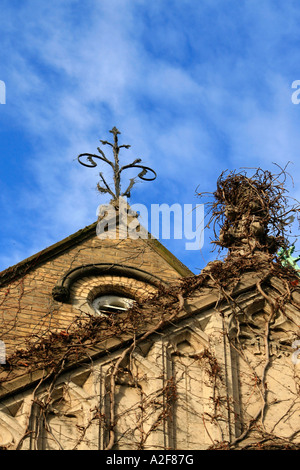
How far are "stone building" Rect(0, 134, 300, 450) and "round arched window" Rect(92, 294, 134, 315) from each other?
4.47m

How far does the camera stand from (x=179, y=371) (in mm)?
11484

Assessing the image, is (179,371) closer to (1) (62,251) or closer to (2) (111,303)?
(2) (111,303)

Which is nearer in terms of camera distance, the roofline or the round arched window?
the roofline

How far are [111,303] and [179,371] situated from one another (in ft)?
21.2

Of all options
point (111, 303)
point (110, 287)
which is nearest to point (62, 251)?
point (110, 287)

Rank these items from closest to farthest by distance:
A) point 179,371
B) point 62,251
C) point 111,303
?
point 179,371 < point 111,303 < point 62,251

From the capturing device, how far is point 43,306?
55.2 ft

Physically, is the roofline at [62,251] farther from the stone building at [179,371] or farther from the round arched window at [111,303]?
the stone building at [179,371]

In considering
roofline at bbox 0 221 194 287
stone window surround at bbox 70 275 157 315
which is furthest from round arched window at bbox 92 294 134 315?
roofline at bbox 0 221 194 287

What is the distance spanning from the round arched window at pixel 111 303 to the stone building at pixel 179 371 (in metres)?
4.47

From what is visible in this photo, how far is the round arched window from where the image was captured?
17703 mm

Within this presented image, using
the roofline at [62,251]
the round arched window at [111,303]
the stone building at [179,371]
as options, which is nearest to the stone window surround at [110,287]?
the round arched window at [111,303]

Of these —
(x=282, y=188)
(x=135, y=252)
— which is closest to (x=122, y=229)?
(x=135, y=252)

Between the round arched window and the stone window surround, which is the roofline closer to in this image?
the stone window surround
